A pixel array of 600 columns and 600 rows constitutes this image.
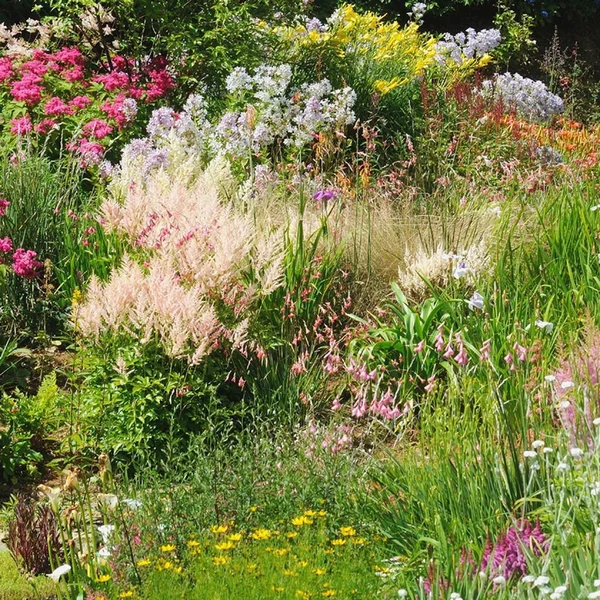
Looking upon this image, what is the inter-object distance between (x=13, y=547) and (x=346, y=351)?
8.51 feet

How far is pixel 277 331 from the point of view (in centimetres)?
602

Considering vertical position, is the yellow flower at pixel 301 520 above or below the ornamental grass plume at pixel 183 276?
below

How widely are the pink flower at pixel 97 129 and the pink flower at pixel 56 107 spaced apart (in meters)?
0.26

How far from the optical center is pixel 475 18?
17.9 metres

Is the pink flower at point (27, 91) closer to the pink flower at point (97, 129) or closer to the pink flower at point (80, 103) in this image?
the pink flower at point (80, 103)

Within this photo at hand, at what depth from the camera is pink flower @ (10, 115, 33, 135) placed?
776cm

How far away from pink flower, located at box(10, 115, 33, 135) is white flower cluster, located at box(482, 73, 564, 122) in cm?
484

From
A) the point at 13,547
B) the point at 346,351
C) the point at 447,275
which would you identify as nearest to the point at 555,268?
the point at 447,275

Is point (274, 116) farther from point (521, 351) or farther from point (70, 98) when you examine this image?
point (521, 351)

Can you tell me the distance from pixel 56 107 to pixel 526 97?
16.5 ft

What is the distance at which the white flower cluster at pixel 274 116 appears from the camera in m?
7.60

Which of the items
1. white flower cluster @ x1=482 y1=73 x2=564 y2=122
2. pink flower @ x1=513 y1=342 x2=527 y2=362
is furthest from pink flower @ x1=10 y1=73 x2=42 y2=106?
pink flower @ x1=513 y1=342 x2=527 y2=362

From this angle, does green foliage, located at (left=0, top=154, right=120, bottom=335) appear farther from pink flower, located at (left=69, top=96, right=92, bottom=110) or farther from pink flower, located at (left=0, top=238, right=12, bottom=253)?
pink flower, located at (left=69, top=96, right=92, bottom=110)

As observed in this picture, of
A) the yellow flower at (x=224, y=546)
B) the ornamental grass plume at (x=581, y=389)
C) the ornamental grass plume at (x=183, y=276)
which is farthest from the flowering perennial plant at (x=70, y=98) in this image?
the yellow flower at (x=224, y=546)
